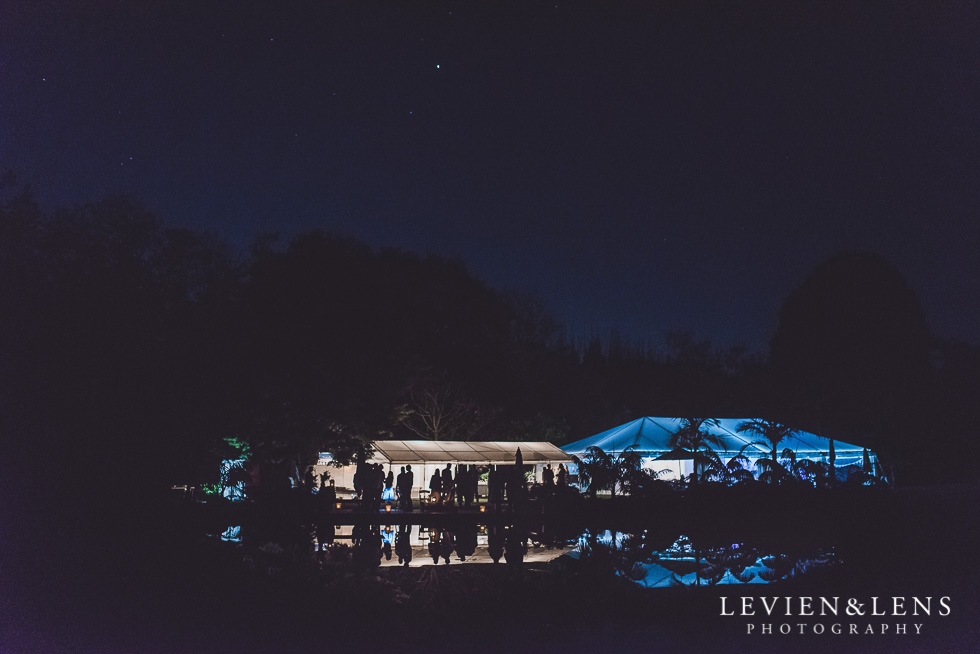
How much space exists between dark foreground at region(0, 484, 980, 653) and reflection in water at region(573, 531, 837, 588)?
0.42 m

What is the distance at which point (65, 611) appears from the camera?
8891 millimetres

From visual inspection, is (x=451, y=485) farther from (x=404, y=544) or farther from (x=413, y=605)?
(x=413, y=605)

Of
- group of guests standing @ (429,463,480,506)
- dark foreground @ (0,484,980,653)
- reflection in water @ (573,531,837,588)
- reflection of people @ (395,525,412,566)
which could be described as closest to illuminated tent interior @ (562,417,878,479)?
group of guests standing @ (429,463,480,506)

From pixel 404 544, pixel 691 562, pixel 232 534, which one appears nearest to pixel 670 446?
pixel 404 544

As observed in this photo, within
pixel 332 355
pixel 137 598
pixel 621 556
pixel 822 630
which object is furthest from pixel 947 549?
pixel 332 355

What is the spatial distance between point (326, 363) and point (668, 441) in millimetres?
11824

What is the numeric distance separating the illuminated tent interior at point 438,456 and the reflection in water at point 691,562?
12.1 metres

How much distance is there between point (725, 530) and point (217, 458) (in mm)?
14934

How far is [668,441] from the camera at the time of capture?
29297 mm

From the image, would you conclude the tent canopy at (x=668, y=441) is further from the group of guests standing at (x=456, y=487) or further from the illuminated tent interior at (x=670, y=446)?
the group of guests standing at (x=456, y=487)

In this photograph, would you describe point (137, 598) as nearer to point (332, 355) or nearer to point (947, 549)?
point (947, 549)

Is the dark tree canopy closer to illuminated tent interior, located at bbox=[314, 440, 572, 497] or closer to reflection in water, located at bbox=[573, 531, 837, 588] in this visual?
illuminated tent interior, located at bbox=[314, 440, 572, 497]

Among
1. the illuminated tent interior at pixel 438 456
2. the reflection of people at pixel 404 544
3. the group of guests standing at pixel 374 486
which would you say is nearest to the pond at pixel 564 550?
the reflection of people at pixel 404 544

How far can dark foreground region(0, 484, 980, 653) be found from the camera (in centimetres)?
737
